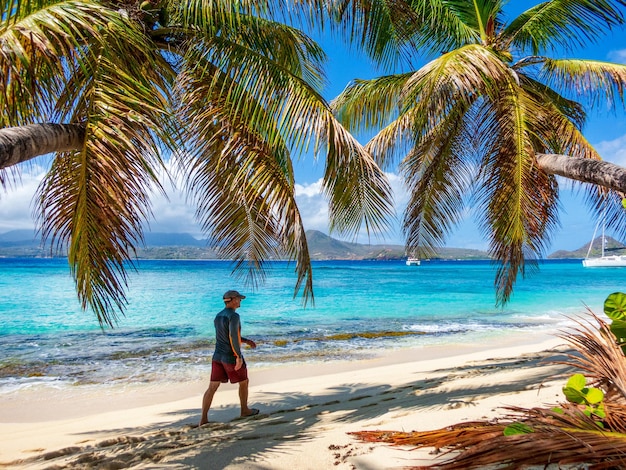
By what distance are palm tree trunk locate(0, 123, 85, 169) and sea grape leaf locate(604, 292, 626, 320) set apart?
136 inches

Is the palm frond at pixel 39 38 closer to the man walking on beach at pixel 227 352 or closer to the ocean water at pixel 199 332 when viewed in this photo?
the man walking on beach at pixel 227 352

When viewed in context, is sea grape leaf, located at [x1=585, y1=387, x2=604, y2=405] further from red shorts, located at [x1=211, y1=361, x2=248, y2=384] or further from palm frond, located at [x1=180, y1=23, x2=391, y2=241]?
red shorts, located at [x1=211, y1=361, x2=248, y2=384]

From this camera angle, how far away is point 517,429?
1623mm

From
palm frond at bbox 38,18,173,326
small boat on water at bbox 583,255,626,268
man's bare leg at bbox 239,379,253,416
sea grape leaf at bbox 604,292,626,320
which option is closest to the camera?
Answer: sea grape leaf at bbox 604,292,626,320

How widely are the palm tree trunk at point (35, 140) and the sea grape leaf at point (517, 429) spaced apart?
3.16 m

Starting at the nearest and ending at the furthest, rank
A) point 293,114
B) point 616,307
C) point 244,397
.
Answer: point 616,307
point 293,114
point 244,397

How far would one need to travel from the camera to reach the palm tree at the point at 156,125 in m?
3.59

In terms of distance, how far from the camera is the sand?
4004 millimetres

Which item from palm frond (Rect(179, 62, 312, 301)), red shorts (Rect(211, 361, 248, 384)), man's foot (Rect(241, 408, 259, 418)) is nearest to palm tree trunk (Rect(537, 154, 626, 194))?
palm frond (Rect(179, 62, 312, 301))

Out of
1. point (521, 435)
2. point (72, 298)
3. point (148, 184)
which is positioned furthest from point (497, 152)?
point (72, 298)

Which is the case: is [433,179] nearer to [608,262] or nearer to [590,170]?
[590,170]

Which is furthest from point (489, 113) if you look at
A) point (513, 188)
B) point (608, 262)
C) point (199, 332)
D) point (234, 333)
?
point (608, 262)

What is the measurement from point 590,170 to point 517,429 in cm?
476

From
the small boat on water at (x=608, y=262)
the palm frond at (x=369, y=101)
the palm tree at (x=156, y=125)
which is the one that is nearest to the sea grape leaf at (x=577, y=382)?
the palm tree at (x=156, y=125)
